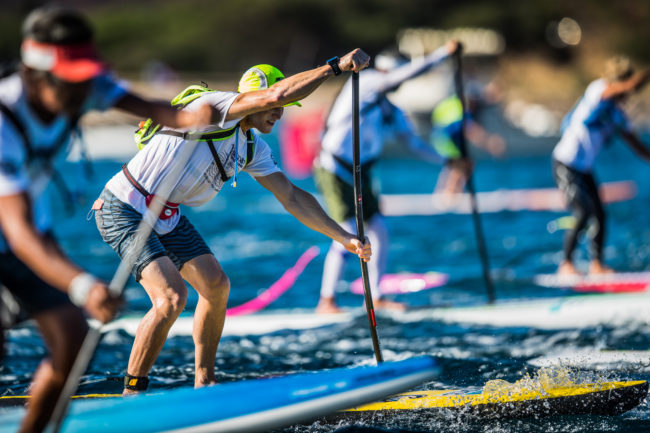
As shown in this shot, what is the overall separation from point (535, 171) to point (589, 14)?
30.6 meters

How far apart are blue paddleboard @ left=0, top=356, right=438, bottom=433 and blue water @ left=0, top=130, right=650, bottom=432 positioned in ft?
1.72

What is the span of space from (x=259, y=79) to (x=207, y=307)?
1.29 metres

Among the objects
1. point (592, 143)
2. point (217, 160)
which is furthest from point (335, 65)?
point (592, 143)

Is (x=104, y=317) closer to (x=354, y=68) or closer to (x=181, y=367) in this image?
(x=354, y=68)

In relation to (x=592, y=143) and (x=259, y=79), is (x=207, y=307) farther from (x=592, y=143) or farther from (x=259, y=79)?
(x=592, y=143)

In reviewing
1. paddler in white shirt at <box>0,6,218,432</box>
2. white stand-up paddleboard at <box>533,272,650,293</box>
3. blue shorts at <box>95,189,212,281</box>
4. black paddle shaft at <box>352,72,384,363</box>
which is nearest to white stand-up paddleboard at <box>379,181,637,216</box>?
white stand-up paddleboard at <box>533,272,650,293</box>

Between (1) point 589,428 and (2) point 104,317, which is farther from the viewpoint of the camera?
(1) point 589,428

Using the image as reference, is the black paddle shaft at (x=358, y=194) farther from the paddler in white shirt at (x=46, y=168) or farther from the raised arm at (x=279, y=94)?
the paddler in white shirt at (x=46, y=168)

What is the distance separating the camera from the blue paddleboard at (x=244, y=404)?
3414mm

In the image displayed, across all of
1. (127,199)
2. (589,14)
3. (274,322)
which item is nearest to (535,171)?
(274,322)

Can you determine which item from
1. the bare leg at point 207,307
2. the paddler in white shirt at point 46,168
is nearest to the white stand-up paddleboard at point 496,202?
the bare leg at point 207,307

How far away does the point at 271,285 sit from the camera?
9.03 m

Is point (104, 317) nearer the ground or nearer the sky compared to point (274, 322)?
nearer the ground

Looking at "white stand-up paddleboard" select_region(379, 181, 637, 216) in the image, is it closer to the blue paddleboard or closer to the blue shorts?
the blue shorts
